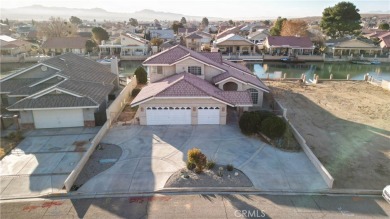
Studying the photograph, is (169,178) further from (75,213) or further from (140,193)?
(75,213)

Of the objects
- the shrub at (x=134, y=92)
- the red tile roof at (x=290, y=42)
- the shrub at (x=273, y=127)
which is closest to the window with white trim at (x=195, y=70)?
the shrub at (x=134, y=92)

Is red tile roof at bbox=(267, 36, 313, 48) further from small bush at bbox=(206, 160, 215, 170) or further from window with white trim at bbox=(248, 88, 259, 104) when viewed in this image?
small bush at bbox=(206, 160, 215, 170)

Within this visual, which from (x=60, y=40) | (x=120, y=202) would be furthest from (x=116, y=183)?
(x=60, y=40)

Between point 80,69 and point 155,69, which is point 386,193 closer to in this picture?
point 155,69

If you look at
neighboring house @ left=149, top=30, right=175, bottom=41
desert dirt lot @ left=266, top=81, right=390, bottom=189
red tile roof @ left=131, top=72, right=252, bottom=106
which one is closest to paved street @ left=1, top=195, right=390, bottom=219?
desert dirt lot @ left=266, top=81, right=390, bottom=189

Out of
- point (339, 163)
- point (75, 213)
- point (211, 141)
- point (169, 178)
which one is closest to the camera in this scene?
point (75, 213)

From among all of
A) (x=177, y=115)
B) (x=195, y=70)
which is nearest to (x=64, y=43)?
(x=195, y=70)
